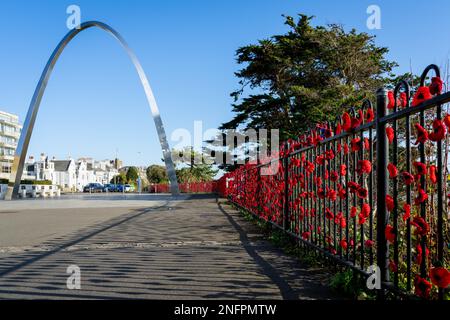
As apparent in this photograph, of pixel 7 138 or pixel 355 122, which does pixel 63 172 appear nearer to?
pixel 7 138

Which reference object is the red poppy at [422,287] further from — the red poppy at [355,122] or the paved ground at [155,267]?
the red poppy at [355,122]

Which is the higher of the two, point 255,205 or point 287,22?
point 287,22

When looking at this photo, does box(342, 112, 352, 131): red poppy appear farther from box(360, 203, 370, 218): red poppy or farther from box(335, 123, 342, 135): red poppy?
box(360, 203, 370, 218): red poppy

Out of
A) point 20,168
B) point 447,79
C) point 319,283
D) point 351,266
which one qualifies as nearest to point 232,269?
point 319,283

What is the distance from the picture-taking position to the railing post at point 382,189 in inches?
119

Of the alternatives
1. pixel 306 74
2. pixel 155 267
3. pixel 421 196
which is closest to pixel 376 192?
pixel 421 196

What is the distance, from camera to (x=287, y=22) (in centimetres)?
2858

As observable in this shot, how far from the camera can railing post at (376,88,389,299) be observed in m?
3.03

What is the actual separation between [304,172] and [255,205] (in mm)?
4500

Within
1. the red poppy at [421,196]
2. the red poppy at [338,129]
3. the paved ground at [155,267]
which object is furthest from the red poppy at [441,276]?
the red poppy at [338,129]

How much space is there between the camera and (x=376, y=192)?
3.57m

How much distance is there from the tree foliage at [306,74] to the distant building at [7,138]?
70.2m

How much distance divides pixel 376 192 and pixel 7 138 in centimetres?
10113

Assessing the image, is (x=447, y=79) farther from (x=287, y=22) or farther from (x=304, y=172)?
(x=287, y=22)
